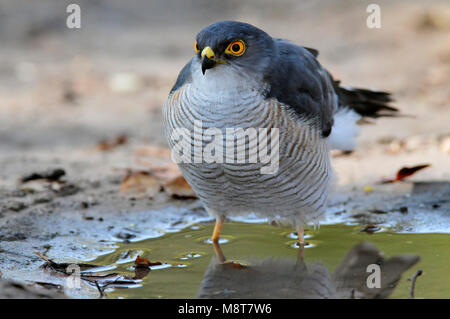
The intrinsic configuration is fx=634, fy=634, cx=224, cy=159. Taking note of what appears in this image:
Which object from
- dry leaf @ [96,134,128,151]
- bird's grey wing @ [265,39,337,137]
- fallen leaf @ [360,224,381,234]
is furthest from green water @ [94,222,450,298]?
dry leaf @ [96,134,128,151]

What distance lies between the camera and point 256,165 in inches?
163

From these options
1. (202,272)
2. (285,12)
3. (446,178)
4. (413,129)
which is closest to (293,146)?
(202,272)

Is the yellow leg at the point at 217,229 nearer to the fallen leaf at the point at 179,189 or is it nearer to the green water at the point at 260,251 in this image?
the green water at the point at 260,251

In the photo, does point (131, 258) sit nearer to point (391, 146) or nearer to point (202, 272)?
point (202, 272)

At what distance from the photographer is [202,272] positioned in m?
4.26

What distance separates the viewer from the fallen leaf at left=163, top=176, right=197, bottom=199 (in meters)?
5.80

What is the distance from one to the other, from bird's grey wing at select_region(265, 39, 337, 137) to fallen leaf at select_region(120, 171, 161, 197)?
1.85 m

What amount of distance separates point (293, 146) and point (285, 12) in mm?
8590

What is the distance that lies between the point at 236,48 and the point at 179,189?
2089mm

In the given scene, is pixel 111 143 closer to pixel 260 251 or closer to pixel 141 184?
pixel 141 184

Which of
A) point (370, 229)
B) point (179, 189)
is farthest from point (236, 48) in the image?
point (179, 189)

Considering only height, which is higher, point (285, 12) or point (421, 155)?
point (285, 12)

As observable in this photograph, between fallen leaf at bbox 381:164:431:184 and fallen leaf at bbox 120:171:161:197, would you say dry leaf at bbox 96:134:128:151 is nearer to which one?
fallen leaf at bbox 120:171:161:197
